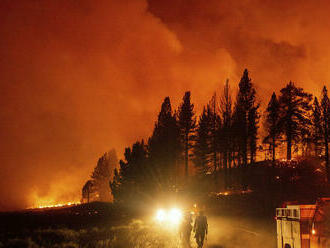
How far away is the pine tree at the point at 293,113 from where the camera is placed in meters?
40.8

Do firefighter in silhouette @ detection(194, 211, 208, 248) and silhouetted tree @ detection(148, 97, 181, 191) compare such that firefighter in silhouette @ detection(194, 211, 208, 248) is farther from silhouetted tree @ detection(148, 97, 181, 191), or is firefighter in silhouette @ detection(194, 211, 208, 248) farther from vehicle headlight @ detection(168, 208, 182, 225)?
silhouetted tree @ detection(148, 97, 181, 191)

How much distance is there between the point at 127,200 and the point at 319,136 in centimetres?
2924

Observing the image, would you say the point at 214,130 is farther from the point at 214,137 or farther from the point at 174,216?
the point at 174,216

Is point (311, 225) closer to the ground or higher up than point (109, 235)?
higher up

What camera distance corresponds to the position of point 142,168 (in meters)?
40.6

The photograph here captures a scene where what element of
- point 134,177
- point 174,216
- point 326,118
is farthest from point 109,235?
point 326,118

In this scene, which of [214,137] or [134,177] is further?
[214,137]

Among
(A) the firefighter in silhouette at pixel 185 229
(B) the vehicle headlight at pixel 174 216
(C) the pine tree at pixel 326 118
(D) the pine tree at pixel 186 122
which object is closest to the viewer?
(A) the firefighter in silhouette at pixel 185 229

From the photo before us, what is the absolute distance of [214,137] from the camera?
5269 cm

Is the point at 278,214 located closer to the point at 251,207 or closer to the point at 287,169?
the point at 251,207

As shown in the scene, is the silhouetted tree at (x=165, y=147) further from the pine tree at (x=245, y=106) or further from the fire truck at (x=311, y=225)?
the fire truck at (x=311, y=225)

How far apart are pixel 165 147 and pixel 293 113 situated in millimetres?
19854

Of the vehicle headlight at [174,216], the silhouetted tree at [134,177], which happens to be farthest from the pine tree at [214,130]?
the vehicle headlight at [174,216]

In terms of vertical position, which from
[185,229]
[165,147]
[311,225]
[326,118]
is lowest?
[185,229]
